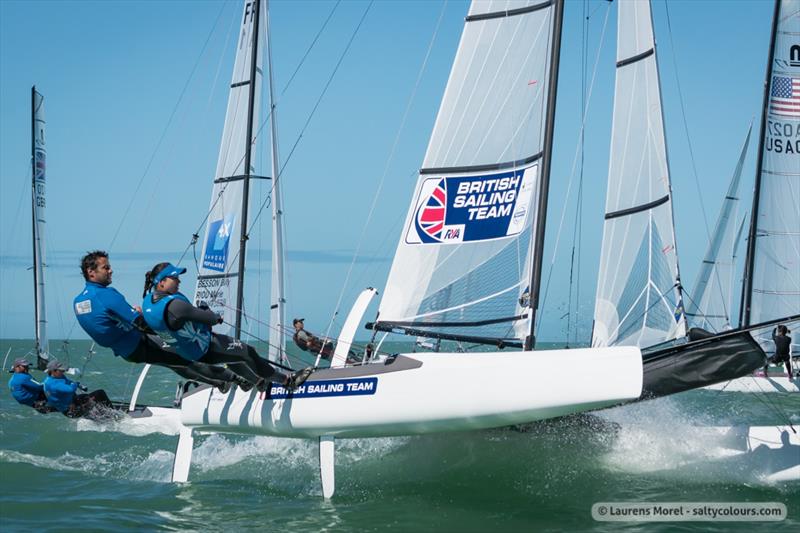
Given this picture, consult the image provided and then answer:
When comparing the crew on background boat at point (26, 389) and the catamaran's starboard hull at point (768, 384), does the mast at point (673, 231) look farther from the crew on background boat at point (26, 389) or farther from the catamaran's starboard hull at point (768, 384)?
the crew on background boat at point (26, 389)

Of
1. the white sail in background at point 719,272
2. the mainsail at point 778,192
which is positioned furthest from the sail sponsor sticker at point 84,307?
the white sail in background at point 719,272

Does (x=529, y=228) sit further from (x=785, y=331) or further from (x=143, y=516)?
(x=785, y=331)

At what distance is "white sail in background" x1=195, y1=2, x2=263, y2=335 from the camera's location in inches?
498

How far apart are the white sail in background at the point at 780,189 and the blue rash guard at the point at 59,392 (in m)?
11.0

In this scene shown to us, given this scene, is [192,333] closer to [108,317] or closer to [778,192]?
[108,317]

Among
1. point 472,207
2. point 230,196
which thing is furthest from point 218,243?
point 472,207

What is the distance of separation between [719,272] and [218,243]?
10.6 metres

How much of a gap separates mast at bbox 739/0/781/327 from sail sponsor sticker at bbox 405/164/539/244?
27.0ft

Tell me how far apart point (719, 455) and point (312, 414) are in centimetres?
312

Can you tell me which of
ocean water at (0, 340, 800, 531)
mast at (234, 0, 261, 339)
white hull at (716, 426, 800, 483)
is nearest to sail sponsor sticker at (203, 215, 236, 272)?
mast at (234, 0, 261, 339)

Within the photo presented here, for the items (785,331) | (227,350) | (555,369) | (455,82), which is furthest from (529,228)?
(785,331)

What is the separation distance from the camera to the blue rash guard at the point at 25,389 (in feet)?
32.9

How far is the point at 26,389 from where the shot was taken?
10.1m

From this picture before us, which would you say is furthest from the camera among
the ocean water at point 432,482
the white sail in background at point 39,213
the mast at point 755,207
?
the white sail in background at point 39,213
